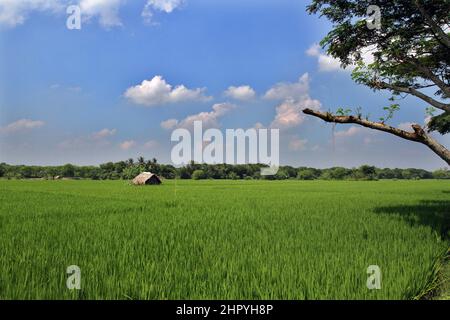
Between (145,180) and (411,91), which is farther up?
(411,91)

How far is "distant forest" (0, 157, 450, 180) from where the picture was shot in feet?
244

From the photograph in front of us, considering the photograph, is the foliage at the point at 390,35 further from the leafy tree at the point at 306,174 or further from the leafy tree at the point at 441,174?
the leafy tree at the point at 441,174

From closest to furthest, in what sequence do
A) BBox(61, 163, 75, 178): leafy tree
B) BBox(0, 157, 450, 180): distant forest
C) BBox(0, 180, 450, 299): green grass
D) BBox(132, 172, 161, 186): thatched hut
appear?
BBox(0, 180, 450, 299): green grass
BBox(132, 172, 161, 186): thatched hut
BBox(0, 157, 450, 180): distant forest
BBox(61, 163, 75, 178): leafy tree

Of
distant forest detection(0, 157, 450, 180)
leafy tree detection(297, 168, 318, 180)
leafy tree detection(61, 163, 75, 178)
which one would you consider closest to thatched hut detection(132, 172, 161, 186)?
distant forest detection(0, 157, 450, 180)

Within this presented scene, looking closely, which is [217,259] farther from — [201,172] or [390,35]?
[201,172]

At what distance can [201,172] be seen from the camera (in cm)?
7781

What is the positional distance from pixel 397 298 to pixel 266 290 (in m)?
1.57

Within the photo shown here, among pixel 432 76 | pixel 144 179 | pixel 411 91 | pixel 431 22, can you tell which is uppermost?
pixel 431 22

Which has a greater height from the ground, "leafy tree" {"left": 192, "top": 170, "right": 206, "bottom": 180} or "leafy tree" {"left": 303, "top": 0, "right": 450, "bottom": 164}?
"leafy tree" {"left": 303, "top": 0, "right": 450, "bottom": 164}

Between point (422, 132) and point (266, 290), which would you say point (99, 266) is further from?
point (422, 132)

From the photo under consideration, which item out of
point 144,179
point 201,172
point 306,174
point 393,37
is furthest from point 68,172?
point 393,37

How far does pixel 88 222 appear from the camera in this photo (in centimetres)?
945

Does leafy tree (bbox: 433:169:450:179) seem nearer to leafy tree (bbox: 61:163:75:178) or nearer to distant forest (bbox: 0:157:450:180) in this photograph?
distant forest (bbox: 0:157:450:180)
